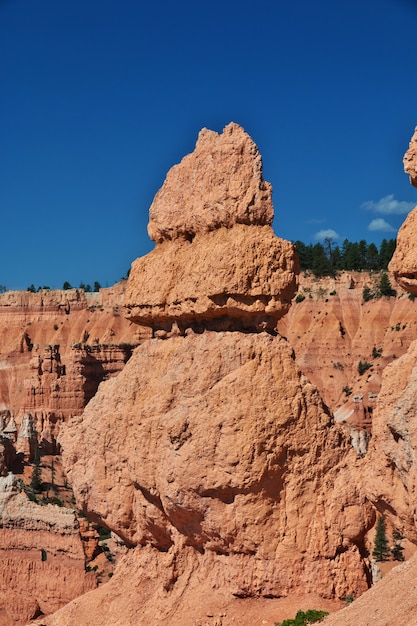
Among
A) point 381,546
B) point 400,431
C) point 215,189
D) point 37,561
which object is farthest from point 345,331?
point 400,431

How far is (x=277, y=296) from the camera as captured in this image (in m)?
15.3

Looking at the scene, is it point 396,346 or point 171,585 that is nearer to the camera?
point 171,585

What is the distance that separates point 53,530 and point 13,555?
1.17m

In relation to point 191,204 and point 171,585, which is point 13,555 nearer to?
point 171,585

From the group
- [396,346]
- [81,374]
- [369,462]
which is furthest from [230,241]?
[396,346]

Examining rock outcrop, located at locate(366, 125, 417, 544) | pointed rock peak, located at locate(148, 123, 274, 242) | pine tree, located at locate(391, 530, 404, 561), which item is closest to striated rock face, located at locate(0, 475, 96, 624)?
pine tree, located at locate(391, 530, 404, 561)

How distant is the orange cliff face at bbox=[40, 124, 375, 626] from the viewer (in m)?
14.4

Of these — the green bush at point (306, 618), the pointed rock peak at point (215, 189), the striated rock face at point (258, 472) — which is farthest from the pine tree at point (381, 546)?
the green bush at point (306, 618)

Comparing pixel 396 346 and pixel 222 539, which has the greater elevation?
pixel 396 346

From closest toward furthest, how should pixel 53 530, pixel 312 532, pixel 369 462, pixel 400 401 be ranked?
pixel 400 401 → pixel 369 462 → pixel 312 532 → pixel 53 530

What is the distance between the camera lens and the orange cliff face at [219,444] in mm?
14430

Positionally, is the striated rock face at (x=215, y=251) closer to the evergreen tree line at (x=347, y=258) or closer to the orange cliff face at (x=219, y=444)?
the orange cliff face at (x=219, y=444)

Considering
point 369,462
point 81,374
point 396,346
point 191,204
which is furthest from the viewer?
point 396,346

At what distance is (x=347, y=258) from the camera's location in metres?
98.2
